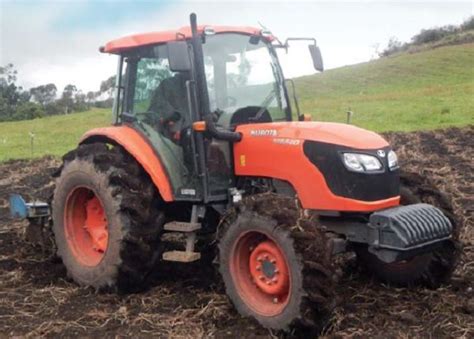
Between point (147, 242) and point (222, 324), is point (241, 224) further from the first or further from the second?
point (147, 242)

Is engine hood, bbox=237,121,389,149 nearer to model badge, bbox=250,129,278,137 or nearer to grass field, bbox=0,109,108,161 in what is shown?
model badge, bbox=250,129,278,137

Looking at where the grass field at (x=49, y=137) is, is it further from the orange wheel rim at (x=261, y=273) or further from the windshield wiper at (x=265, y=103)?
the orange wheel rim at (x=261, y=273)

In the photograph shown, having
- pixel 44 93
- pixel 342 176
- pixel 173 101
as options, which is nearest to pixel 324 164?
pixel 342 176

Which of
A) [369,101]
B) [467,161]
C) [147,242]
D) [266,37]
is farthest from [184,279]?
[369,101]

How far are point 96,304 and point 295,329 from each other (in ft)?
6.30

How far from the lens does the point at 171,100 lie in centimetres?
643

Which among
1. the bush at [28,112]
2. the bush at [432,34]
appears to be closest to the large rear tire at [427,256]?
the bush at [28,112]

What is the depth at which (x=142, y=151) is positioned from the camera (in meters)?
6.38

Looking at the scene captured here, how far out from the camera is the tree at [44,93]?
70106mm

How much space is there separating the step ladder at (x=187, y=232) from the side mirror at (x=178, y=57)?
1.34m

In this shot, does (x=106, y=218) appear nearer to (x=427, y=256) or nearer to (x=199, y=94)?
(x=199, y=94)

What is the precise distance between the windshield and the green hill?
1304 cm

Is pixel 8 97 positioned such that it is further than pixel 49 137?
Yes

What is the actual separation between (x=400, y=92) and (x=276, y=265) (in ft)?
102
